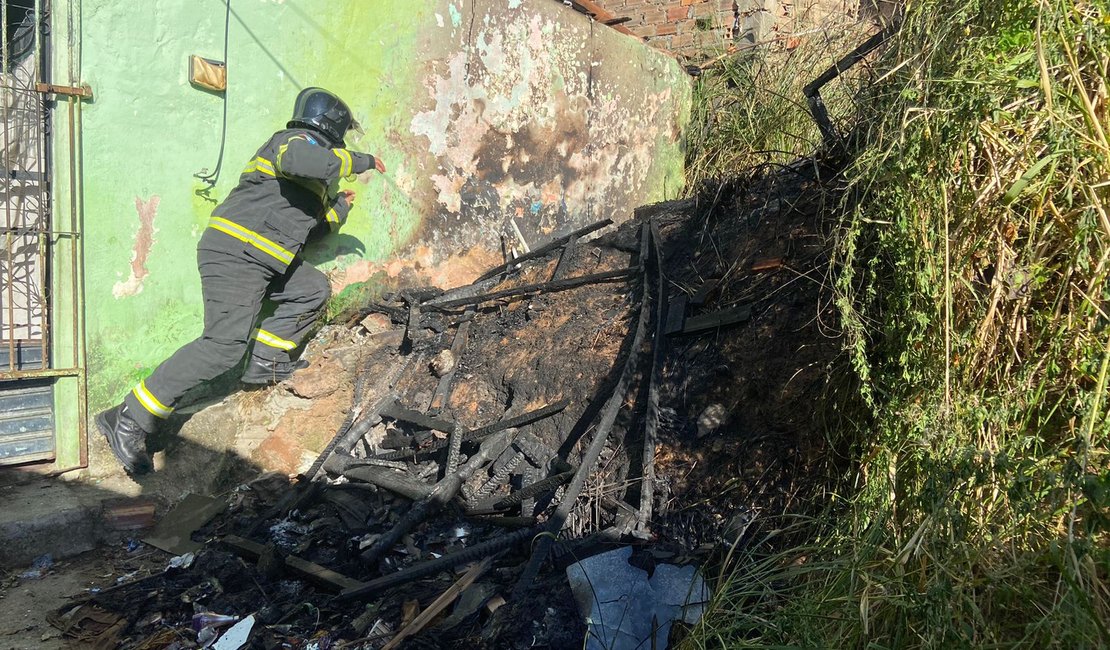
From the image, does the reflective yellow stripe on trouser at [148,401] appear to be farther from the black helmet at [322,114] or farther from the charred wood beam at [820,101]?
the charred wood beam at [820,101]

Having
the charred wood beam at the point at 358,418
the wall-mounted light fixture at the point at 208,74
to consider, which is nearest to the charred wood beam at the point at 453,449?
the charred wood beam at the point at 358,418

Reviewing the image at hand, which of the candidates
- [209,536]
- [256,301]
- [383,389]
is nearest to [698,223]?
[383,389]

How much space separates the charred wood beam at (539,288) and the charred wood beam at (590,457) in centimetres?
29

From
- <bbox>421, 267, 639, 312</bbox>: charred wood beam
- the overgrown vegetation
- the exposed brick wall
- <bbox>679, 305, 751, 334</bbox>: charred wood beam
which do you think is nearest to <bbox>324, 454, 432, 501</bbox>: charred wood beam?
<bbox>421, 267, 639, 312</bbox>: charred wood beam

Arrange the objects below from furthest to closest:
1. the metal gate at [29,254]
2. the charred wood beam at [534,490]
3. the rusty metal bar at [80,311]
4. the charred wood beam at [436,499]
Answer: the rusty metal bar at [80,311]
the metal gate at [29,254]
the charred wood beam at [534,490]
the charred wood beam at [436,499]

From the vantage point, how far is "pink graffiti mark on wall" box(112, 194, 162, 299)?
4531 mm

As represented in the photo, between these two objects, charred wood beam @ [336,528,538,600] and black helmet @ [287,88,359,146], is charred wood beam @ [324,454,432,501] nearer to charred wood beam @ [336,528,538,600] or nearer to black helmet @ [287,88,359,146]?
charred wood beam @ [336,528,538,600]

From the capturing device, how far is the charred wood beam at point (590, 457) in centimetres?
318

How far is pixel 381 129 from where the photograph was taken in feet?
18.2

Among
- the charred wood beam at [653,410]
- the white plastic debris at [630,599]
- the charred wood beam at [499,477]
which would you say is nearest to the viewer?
the white plastic debris at [630,599]

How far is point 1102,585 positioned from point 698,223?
3286 mm

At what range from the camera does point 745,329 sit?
150 inches

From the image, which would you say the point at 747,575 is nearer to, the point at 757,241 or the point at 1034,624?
the point at 1034,624

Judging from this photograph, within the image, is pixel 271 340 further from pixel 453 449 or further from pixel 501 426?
pixel 501 426
